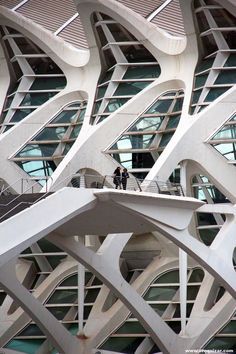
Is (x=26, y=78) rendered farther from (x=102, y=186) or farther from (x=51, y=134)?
(x=102, y=186)

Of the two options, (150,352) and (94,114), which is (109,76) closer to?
(94,114)

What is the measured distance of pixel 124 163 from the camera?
172ft

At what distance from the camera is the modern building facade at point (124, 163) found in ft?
144

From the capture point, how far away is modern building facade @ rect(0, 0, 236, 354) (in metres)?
43.8

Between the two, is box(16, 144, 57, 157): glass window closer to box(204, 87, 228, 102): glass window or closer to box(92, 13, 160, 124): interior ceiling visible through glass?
box(92, 13, 160, 124): interior ceiling visible through glass

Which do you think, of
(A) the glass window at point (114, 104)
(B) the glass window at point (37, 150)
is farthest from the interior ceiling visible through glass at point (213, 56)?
(B) the glass window at point (37, 150)

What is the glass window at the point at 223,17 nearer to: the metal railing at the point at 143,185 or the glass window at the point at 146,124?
the glass window at the point at 146,124

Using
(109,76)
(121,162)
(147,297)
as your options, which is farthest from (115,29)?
(147,297)

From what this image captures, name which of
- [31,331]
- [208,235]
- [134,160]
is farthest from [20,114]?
[208,235]

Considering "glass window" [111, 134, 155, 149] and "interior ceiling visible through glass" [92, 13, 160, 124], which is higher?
"interior ceiling visible through glass" [92, 13, 160, 124]

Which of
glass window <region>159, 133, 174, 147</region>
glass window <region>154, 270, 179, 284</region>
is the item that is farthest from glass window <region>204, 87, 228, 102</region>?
glass window <region>154, 270, 179, 284</region>

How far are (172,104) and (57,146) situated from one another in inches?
221

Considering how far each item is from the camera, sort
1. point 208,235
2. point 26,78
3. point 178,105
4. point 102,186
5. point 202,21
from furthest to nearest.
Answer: point 26,78
point 178,105
point 208,235
point 202,21
point 102,186

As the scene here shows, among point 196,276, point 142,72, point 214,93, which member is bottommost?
point 196,276
